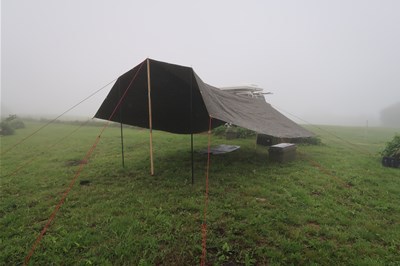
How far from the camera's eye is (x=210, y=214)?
3516mm

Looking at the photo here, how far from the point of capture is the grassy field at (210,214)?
2701 mm

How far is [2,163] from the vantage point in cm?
693

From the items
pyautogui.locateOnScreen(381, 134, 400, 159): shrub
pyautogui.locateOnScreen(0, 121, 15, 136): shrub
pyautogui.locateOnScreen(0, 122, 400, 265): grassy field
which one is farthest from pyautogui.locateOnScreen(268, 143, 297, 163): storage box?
pyautogui.locateOnScreen(0, 121, 15, 136): shrub

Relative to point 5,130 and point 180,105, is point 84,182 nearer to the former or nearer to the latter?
point 180,105

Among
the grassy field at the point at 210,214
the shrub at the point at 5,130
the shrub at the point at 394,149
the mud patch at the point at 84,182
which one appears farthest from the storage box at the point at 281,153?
the shrub at the point at 5,130

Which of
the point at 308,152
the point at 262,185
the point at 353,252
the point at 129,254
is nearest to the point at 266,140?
the point at 308,152

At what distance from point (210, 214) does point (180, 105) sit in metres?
2.69

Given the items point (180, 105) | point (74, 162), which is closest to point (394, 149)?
point (180, 105)

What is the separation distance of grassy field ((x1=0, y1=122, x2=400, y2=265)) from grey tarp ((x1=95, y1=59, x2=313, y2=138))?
1017 mm

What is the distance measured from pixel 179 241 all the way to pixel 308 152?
6.16 metres

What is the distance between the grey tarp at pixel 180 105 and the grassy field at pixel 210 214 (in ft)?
3.34

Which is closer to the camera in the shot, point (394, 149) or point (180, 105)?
point (180, 105)

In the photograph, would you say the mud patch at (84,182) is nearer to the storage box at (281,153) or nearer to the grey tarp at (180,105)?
the grey tarp at (180,105)

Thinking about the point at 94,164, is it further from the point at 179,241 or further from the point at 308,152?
the point at 308,152
